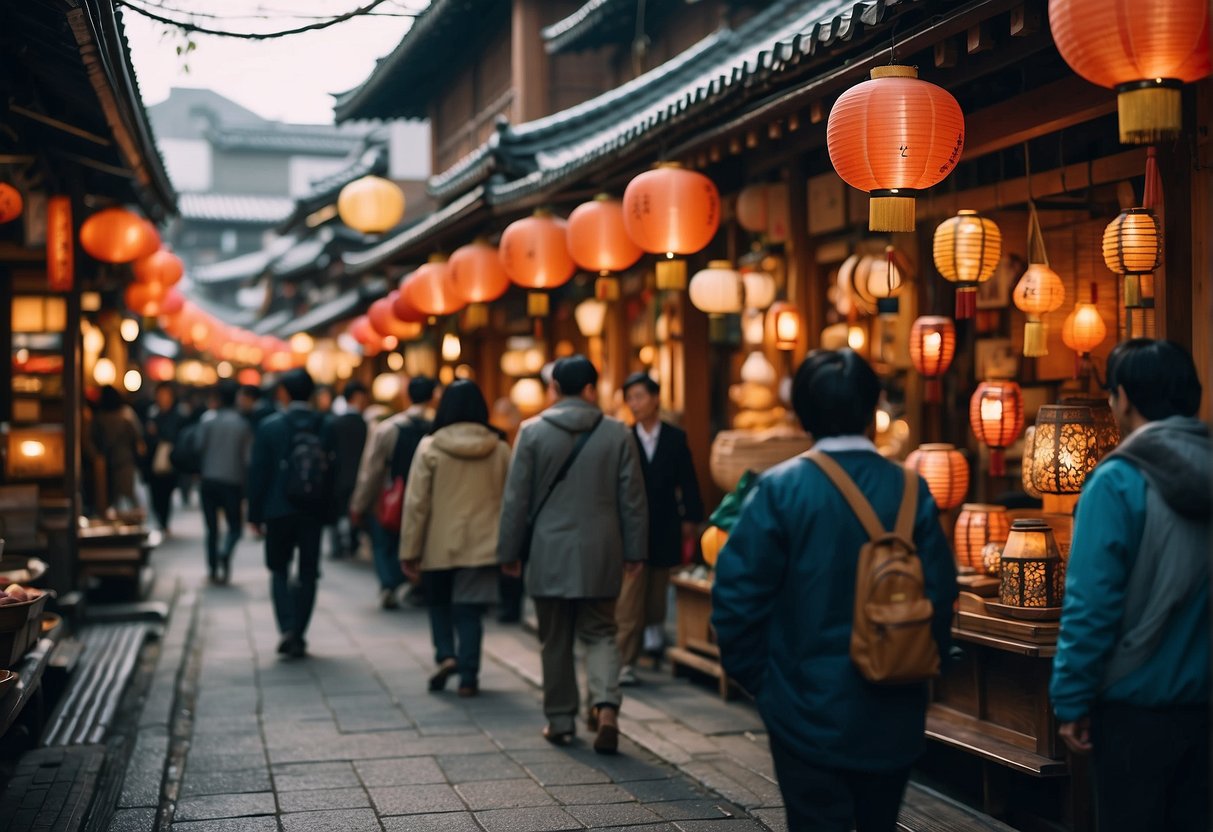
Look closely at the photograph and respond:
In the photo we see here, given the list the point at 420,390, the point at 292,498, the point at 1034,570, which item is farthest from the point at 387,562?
the point at 1034,570

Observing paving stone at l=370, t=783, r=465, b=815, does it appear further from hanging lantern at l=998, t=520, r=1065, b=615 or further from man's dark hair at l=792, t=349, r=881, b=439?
man's dark hair at l=792, t=349, r=881, b=439

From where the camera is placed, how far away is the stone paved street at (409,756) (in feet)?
23.7

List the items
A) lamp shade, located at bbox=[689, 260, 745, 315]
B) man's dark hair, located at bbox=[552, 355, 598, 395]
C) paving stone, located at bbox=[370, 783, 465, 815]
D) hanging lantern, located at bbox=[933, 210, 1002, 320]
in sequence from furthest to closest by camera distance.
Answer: lamp shade, located at bbox=[689, 260, 745, 315] < man's dark hair, located at bbox=[552, 355, 598, 395] < hanging lantern, located at bbox=[933, 210, 1002, 320] < paving stone, located at bbox=[370, 783, 465, 815]

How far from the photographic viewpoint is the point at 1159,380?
15.3ft

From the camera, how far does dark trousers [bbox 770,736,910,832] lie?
Answer: 4652 mm

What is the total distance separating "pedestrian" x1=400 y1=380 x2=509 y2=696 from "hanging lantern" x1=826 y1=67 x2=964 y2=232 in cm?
436

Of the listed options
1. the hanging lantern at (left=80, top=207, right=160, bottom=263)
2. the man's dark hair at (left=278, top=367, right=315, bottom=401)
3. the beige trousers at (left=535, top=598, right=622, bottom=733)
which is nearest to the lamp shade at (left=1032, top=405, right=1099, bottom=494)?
the beige trousers at (left=535, top=598, right=622, bottom=733)

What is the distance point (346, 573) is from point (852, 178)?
13.9 meters

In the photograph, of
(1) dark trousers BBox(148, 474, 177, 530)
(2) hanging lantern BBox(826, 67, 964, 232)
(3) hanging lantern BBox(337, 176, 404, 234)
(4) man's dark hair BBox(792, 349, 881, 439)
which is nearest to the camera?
(4) man's dark hair BBox(792, 349, 881, 439)

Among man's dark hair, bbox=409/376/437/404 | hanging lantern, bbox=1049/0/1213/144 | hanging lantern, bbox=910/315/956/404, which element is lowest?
man's dark hair, bbox=409/376/437/404

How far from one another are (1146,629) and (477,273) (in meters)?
10.2

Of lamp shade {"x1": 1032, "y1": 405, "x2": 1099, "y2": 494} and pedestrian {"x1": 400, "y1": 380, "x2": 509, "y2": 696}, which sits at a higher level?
lamp shade {"x1": 1032, "y1": 405, "x2": 1099, "y2": 494}

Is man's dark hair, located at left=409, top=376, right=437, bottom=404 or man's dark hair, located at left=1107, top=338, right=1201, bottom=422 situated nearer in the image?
man's dark hair, located at left=1107, top=338, right=1201, bottom=422

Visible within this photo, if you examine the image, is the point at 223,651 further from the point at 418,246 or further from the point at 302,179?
the point at 302,179
